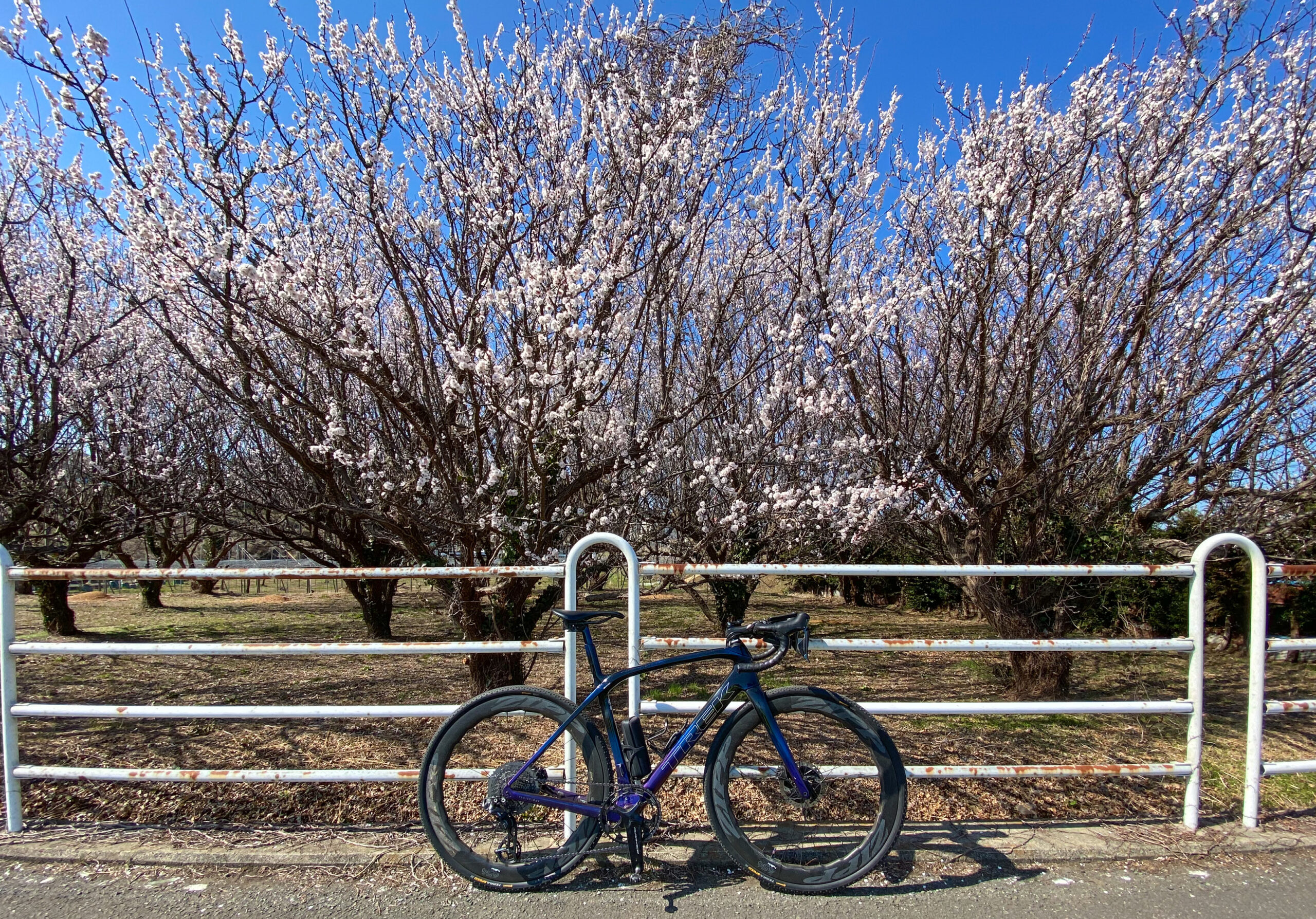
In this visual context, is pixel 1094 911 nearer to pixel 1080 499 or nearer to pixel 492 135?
pixel 1080 499

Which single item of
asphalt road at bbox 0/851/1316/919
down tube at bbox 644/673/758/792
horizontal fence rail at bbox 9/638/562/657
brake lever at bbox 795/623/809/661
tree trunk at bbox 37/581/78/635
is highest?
brake lever at bbox 795/623/809/661

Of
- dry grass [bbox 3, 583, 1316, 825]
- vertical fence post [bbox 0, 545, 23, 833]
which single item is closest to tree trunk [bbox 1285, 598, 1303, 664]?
dry grass [bbox 3, 583, 1316, 825]

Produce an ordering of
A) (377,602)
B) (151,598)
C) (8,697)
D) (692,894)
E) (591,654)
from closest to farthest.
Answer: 1. (692,894)
2. (591,654)
3. (8,697)
4. (377,602)
5. (151,598)

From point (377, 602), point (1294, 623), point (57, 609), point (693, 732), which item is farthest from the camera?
point (57, 609)

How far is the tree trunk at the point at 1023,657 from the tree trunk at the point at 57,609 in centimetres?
1087

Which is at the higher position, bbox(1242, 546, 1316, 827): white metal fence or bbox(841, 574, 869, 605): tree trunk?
bbox(1242, 546, 1316, 827): white metal fence

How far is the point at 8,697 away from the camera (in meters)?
3.07

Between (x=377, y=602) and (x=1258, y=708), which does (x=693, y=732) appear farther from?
(x=377, y=602)

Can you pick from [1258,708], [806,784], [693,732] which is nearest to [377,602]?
[693,732]

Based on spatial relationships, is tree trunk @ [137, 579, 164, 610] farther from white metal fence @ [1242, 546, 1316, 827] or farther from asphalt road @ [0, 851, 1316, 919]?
white metal fence @ [1242, 546, 1316, 827]

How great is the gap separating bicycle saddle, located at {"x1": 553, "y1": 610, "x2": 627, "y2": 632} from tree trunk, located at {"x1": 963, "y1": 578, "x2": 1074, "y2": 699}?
139 inches

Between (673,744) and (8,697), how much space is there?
292cm

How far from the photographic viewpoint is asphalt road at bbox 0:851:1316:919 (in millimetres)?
2516

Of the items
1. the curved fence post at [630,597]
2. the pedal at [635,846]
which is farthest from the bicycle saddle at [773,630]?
the pedal at [635,846]
